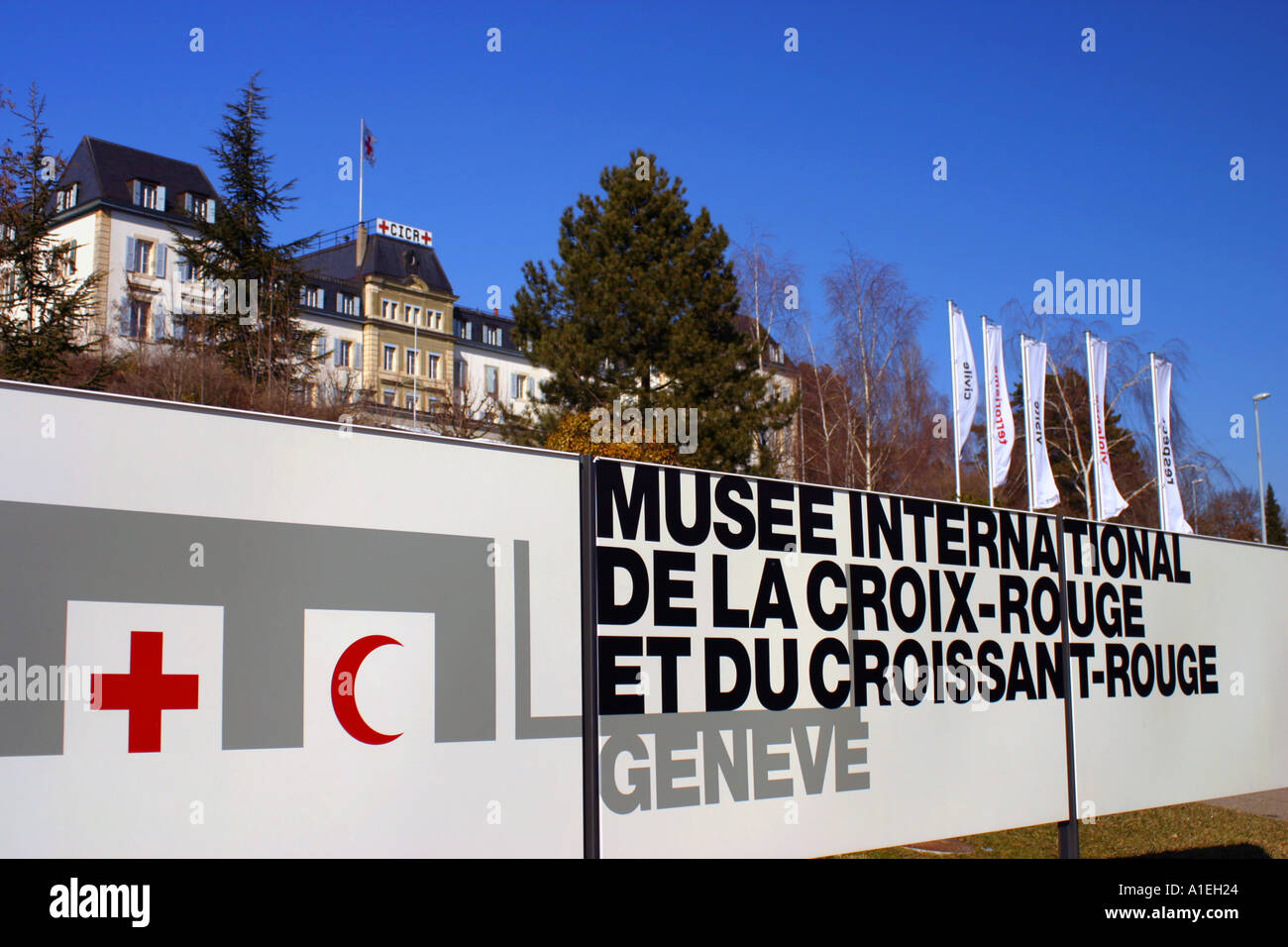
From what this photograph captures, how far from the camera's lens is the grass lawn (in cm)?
1039

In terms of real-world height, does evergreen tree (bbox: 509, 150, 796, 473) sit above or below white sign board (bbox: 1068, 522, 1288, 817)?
above

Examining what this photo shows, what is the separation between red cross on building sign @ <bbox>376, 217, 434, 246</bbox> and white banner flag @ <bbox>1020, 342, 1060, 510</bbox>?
46706mm

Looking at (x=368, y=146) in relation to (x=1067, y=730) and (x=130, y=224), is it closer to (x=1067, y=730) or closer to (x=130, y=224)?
(x=130, y=224)

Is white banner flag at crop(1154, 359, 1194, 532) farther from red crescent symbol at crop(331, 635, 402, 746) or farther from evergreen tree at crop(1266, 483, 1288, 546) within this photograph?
evergreen tree at crop(1266, 483, 1288, 546)

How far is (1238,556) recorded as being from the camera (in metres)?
10.2

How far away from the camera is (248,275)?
38531mm

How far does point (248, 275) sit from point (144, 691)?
37.0 meters

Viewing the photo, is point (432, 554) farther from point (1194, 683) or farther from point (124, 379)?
point (124, 379)

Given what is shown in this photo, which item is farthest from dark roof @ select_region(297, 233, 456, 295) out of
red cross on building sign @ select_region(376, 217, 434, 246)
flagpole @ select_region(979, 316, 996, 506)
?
flagpole @ select_region(979, 316, 996, 506)

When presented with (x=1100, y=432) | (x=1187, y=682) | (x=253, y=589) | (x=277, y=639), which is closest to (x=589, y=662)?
(x=277, y=639)

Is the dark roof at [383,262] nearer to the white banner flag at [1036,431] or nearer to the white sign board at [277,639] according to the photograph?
the white banner flag at [1036,431]

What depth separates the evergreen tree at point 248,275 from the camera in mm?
34062

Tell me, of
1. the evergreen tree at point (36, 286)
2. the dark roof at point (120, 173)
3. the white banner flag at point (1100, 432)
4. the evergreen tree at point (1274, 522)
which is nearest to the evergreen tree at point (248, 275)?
the evergreen tree at point (36, 286)

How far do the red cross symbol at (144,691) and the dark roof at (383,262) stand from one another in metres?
63.7
